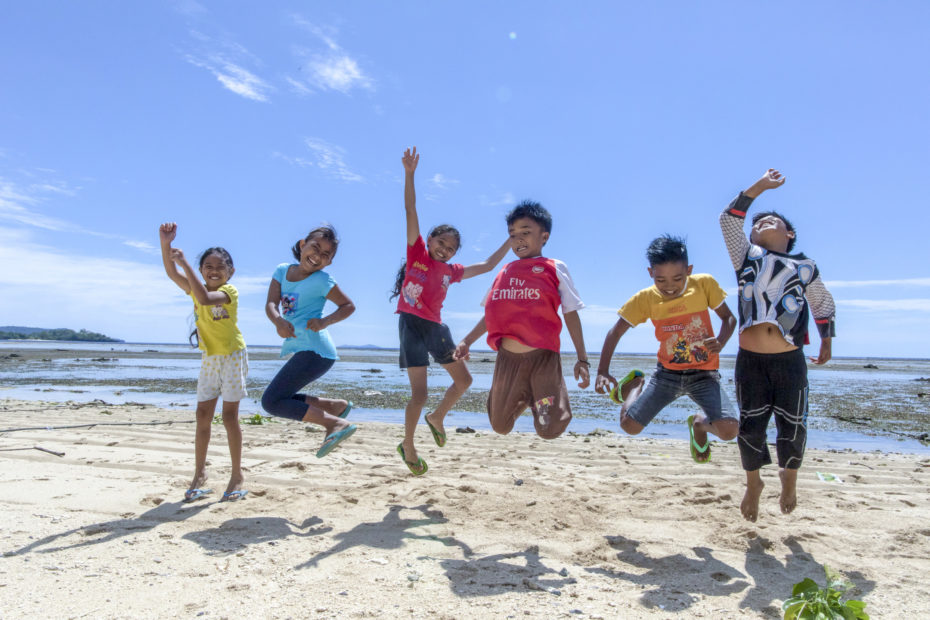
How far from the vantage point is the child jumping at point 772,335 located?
3.77 meters

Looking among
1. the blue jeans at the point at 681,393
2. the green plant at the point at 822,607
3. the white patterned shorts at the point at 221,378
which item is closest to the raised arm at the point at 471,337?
the blue jeans at the point at 681,393

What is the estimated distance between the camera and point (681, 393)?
416cm

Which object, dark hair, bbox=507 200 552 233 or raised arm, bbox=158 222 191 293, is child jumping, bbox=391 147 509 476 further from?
raised arm, bbox=158 222 191 293

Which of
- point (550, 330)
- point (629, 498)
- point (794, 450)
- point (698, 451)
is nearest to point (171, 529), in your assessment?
point (550, 330)

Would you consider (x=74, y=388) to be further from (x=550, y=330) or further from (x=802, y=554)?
(x=802, y=554)

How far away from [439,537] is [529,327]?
1.53 metres

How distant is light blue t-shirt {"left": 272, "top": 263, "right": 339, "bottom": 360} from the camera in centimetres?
459

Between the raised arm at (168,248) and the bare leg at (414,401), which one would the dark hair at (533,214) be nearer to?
the bare leg at (414,401)

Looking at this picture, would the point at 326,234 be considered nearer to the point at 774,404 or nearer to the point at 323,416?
the point at 323,416

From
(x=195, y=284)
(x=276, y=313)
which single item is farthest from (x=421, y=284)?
(x=195, y=284)

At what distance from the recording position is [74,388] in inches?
606

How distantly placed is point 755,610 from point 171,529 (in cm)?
335

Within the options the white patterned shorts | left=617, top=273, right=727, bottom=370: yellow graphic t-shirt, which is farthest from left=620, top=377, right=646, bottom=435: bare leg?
the white patterned shorts

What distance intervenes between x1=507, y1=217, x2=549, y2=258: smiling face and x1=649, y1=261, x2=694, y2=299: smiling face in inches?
33.3
